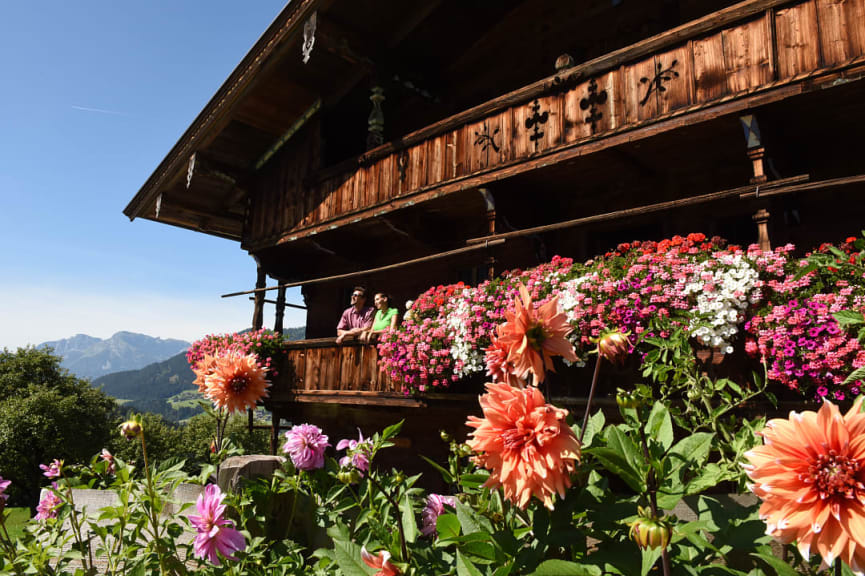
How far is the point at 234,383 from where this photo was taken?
2.36 m

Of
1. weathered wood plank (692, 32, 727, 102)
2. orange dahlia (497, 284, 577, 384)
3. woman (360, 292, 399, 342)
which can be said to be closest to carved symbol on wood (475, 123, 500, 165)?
woman (360, 292, 399, 342)

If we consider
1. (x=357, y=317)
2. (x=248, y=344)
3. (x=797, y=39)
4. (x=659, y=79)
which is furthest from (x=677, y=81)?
(x=248, y=344)

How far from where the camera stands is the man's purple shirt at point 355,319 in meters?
9.41

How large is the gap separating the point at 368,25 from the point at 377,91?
116 cm

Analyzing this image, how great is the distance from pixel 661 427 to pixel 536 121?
7.11m

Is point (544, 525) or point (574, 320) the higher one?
point (574, 320)

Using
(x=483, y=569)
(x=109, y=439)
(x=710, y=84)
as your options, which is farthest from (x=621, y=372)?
(x=109, y=439)

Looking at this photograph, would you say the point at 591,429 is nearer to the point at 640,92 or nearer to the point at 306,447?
the point at 306,447

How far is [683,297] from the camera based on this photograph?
5.02 metres

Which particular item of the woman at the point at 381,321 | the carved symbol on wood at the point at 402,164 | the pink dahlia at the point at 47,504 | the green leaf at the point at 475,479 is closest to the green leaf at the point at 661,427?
the green leaf at the point at 475,479

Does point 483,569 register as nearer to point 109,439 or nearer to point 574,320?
point 574,320

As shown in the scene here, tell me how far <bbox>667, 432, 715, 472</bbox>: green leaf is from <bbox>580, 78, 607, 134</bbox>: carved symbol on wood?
6.52 metres

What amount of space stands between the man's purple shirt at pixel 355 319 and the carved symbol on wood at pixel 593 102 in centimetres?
466

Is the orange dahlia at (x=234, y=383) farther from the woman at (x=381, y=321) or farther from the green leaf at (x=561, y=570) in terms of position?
the woman at (x=381, y=321)
